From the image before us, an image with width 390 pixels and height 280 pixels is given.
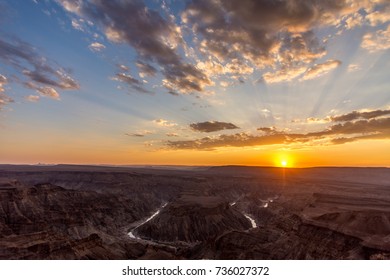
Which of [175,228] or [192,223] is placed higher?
[192,223]

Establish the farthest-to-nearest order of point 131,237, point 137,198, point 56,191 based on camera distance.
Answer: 1. point 137,198
2. point 56,191
3. point 131,237

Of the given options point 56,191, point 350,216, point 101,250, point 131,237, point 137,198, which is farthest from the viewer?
point 137,198

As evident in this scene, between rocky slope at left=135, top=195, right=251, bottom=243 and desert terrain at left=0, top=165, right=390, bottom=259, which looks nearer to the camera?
desert terrain at left=0, top=165, right=390, bottom=259

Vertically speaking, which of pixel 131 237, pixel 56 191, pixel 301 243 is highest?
pixel 56 191

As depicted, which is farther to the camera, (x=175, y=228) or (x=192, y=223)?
(x=192, y=223)

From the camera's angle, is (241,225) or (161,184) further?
(161,184)

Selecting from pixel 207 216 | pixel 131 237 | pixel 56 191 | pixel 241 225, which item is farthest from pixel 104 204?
pixel 241 225

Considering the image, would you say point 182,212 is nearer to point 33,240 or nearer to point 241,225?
point 241,225

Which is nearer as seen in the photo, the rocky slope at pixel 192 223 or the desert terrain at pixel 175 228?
the desert terrain at pixel 175 228

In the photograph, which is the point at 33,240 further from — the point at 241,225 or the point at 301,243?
the point at 241,225
